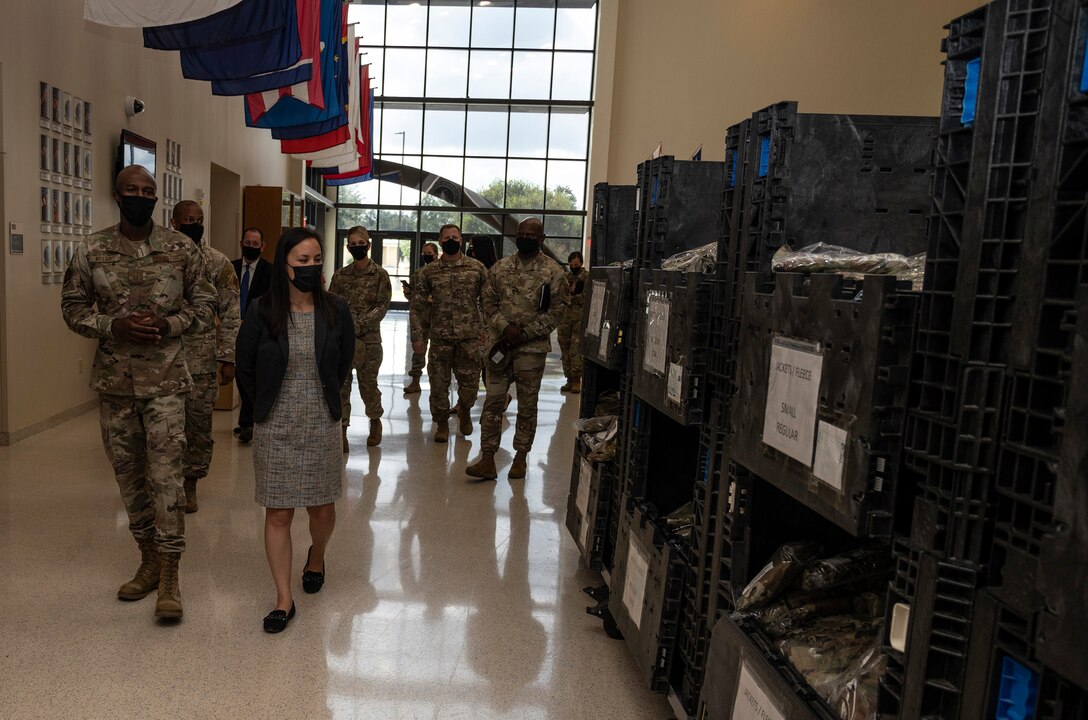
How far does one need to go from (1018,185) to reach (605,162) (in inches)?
681

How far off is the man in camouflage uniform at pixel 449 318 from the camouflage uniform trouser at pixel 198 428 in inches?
83.9

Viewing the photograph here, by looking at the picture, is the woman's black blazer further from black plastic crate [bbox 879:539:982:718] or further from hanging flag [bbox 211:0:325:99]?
hanging flag [bbox 211:0:325:99]

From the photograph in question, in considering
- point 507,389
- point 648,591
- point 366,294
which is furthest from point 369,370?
point 648,591

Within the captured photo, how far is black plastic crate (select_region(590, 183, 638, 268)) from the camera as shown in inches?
171

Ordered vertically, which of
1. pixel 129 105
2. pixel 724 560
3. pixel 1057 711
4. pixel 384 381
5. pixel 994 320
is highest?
pixel 129 105

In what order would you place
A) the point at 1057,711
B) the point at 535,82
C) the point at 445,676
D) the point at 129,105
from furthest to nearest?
the point at 535,82 → the point at 129,105 → the point at 445,676 → the point at 1057,711

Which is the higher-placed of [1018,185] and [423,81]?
[423,81]

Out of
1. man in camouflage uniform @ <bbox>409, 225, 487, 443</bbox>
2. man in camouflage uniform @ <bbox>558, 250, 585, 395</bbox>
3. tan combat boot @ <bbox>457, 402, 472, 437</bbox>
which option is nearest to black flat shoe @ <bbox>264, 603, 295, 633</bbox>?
man in camouflage uniform @ <bbox>409, 225, 487, 443</bbox>

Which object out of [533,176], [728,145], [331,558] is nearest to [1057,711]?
[728,145]

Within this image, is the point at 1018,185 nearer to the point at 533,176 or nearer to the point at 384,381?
the point at 384,381

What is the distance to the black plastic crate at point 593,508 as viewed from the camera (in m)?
3.65

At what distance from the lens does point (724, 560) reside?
85.4 inches

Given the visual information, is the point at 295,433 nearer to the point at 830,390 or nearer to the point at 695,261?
the point at 695,261

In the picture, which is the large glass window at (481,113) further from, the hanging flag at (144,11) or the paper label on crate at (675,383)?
the paper label on crate at (675,383)
